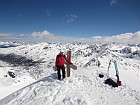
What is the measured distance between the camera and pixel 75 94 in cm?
1384

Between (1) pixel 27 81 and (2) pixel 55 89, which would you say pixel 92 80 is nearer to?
(2) pixel 55 89

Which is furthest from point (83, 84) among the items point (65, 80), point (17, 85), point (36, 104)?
point (17, 85)

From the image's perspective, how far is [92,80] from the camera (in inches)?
725

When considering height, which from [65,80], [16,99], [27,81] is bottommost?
[27,81]

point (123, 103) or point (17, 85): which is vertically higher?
point (123, 103)

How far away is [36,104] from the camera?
13039 mm

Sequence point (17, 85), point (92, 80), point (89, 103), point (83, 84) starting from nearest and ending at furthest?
point (89, 103)
point (83, 84)
point (92, 80)
point (17, 85)

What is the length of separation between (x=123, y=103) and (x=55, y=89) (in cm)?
582

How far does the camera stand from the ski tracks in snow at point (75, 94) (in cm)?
1309

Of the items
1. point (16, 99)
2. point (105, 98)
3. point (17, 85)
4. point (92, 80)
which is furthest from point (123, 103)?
point (17, 85)

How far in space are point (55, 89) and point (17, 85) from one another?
32.0m

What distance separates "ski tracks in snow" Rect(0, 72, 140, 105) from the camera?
13.1 meters

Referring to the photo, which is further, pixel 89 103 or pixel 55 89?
pixel 55 89

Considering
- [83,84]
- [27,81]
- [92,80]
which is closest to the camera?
[83,84]
